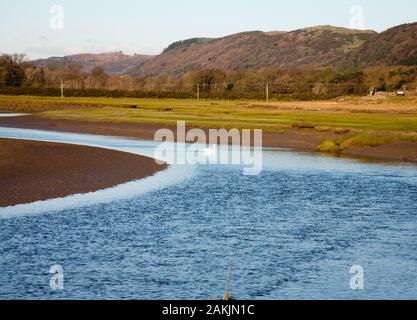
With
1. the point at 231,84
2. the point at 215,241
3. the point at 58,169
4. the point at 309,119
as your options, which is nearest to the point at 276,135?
the point at 309,119

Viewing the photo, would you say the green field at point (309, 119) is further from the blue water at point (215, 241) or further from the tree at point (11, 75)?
the tree at point (11, 75)

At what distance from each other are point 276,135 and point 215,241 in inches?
1399

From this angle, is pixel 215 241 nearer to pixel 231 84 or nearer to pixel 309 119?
pixel 309 119

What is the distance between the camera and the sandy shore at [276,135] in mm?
43812

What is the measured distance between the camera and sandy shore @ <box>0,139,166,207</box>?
85.3ft

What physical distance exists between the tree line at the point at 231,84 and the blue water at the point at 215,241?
9645 cm

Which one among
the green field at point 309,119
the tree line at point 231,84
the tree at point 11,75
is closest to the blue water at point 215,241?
the green field at point 309,119

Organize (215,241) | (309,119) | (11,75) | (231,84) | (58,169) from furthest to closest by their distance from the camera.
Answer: (231,84) < (11,75) < (309,119) < (58,169) < (215,241)

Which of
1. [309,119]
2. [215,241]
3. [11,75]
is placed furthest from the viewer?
[11,75]

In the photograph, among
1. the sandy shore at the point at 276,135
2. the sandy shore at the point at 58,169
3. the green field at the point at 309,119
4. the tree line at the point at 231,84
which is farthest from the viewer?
the tree line at the point at 231,84

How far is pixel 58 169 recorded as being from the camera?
31.3m

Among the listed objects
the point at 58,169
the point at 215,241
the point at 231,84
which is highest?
the point at 231,84
